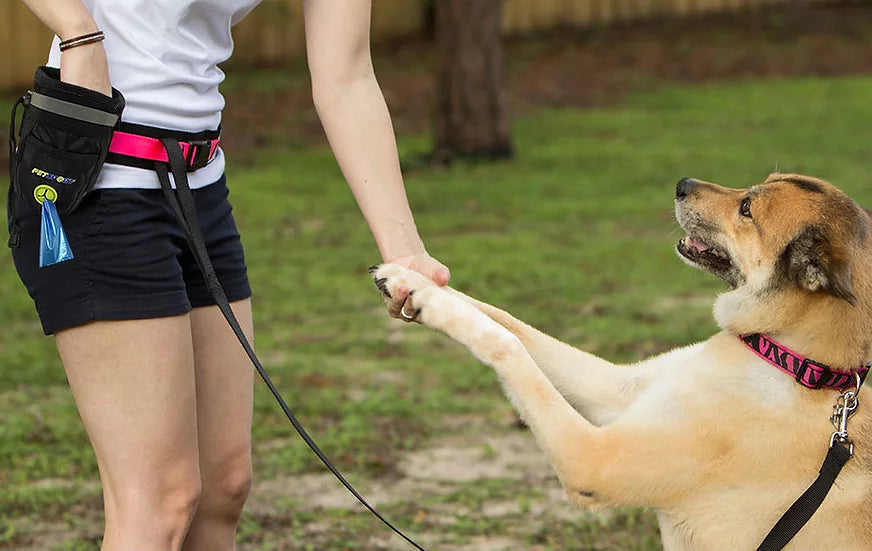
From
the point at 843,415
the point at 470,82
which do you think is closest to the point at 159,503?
the point at 843,415

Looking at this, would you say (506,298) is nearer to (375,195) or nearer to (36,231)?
(375,195)

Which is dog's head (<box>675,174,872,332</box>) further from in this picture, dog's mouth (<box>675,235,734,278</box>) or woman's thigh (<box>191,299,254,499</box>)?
woman's thigh (<box>191,299,254,499</box>)

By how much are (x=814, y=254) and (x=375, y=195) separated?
119cm

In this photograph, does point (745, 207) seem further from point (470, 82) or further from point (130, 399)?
point (470, 82)

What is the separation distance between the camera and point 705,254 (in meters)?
3.91

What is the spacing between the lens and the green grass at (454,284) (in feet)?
17.5

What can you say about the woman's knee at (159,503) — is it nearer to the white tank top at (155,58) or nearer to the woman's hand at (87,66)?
the white tank top at (155,58)

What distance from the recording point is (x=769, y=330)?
140 inches

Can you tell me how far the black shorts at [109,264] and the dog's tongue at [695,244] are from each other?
1625 millimetres

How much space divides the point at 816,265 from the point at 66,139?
1947 mm

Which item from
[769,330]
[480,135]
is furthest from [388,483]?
[480,135]

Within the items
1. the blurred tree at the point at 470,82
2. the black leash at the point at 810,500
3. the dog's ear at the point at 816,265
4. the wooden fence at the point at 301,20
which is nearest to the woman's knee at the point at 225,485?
the black leash at the point at 810,500

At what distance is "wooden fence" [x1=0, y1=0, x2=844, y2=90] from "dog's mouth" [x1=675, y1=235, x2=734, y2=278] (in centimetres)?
1414

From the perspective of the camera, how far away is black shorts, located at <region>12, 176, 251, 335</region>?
291 cm
